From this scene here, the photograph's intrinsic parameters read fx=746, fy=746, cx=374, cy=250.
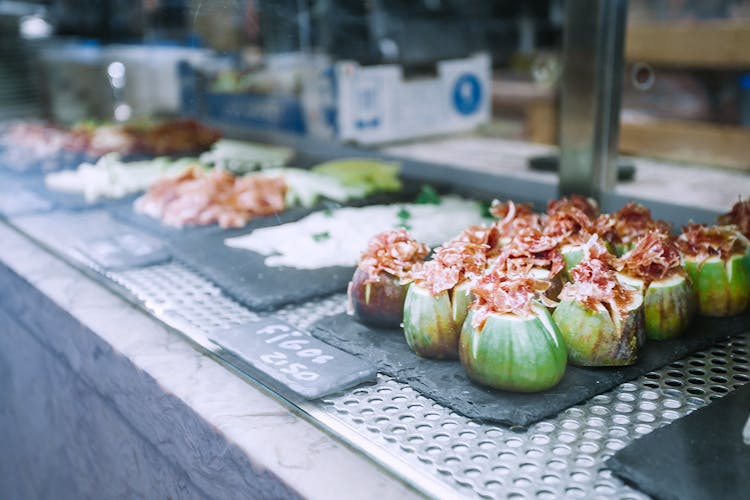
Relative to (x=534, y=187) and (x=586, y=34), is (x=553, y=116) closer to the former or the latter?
(x=534, y=187)

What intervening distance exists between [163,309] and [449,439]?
0.83m

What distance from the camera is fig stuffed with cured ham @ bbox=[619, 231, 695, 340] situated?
1.39m

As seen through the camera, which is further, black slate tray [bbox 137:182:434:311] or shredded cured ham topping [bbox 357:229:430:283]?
black slate tray [bbox 137:182:434:311]

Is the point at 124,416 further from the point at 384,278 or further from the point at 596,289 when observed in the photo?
the point at 596,289

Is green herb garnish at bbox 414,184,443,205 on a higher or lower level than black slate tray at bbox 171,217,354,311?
higher

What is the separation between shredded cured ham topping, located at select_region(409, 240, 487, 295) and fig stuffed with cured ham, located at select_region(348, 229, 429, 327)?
0.18ft

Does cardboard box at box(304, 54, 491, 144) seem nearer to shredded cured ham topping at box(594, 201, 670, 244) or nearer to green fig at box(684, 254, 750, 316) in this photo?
shredded cured ham topping at box(594, 201, 670, 244)

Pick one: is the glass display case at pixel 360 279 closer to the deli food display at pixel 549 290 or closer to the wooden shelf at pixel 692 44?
the deli food display at pixel 549 290

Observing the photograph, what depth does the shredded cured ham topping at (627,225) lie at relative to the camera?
1.60m

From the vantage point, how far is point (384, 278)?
1492 millimetres

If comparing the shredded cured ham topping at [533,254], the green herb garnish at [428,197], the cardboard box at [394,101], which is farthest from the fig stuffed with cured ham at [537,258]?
the cardboard box at [394,101]

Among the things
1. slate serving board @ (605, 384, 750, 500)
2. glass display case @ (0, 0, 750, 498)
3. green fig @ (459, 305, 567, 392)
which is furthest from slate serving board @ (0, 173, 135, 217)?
slate serving board @ (605, 384, 750, 500)

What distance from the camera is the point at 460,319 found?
1.35 meters

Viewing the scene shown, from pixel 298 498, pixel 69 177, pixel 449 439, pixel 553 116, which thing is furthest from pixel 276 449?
pixel 553 116
